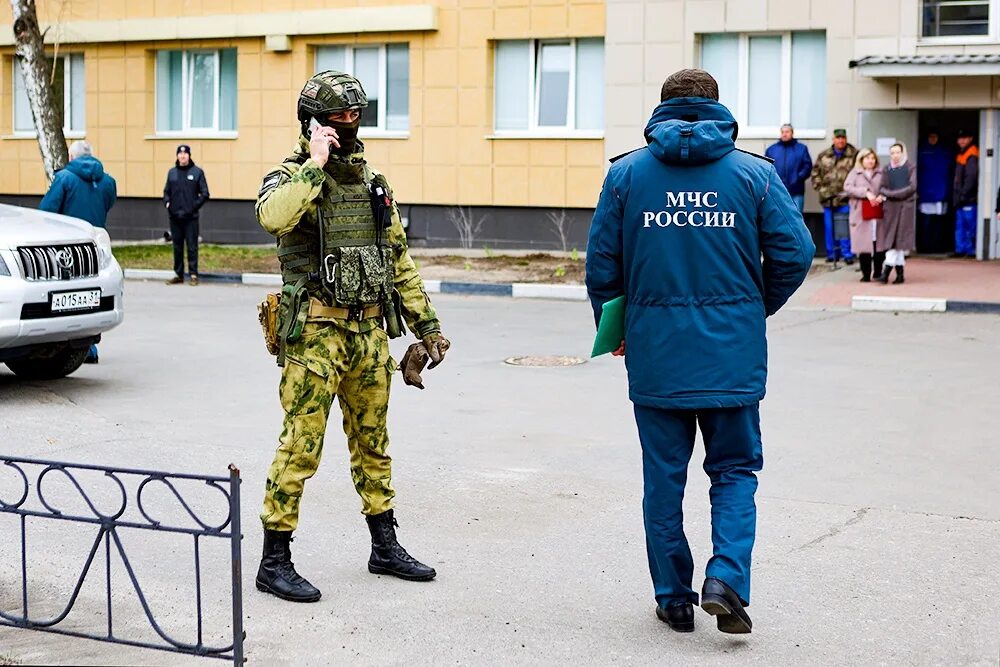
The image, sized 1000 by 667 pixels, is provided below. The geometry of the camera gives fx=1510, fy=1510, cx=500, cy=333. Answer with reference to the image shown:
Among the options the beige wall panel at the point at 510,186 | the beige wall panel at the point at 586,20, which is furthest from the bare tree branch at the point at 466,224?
the beige wall panel at the point at 586,20

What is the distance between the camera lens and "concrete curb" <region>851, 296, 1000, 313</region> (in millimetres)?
15898

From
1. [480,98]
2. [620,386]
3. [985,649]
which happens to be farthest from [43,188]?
[985,649]

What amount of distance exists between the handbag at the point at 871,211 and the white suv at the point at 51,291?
10305 millimetres

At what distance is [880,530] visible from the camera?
6.59 m

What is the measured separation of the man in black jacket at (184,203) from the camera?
771 inches

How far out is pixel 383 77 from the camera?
24938mm

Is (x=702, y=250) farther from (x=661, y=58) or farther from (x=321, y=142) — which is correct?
(x=661, y=58)

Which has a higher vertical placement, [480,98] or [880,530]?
[480,98]

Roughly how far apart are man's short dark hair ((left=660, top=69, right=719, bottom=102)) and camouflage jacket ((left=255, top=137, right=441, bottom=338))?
3.92 feet

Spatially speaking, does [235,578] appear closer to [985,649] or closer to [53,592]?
[53,592]

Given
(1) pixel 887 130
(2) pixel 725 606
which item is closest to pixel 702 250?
(2) pixel 725 606

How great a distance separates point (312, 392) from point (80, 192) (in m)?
7.95

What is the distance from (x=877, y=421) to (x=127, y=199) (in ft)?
66.2

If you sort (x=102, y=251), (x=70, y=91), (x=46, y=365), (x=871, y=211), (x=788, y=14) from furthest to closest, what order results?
(x=70, y=91)
(x=788, y=14)
(x=871, y=211)
(x=46, y=365)
(x=102, y=251)
